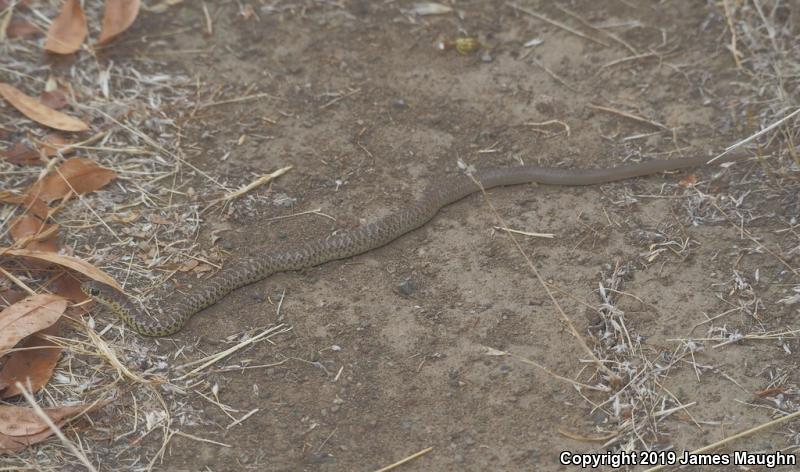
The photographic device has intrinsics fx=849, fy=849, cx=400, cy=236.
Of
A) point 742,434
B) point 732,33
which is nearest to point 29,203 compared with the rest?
point 742,434

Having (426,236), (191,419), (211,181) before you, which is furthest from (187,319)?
(426,236)

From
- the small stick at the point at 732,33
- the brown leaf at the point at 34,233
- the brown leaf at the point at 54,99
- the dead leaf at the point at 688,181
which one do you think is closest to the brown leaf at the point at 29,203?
the brown leaf at the point at 34,233

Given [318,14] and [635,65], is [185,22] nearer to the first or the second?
[318,14]

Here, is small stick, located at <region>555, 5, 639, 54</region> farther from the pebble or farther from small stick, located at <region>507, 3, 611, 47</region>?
the pebble

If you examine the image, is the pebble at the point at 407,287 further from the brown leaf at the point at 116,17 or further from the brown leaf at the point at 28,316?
the brown leaf at the point at 116,17

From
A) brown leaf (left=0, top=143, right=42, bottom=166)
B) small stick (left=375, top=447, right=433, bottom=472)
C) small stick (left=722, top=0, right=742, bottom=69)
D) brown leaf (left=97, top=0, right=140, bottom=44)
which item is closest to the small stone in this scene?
small stick (left=375, top=447, right=433, bottom=472)

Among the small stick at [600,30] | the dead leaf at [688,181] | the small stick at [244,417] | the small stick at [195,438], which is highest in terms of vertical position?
the small stick at [600,30]
